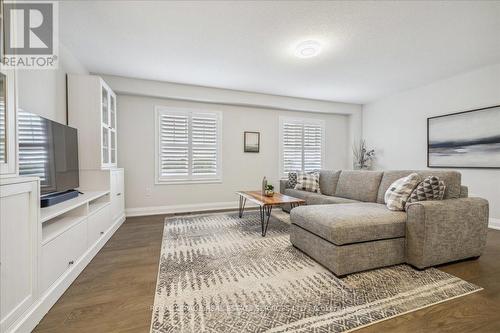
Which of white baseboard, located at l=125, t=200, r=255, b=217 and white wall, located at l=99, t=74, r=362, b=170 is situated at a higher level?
white wall, located at l=99, t=74, r=362, b=170

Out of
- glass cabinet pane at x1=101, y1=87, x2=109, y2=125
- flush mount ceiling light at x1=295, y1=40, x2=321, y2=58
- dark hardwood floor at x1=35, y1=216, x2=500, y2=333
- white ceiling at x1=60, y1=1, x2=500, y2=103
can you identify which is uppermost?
white ceiling at x1=60, y1=1, x2=500, y2=103

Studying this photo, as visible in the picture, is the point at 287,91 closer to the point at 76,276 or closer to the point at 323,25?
the point at 323,25

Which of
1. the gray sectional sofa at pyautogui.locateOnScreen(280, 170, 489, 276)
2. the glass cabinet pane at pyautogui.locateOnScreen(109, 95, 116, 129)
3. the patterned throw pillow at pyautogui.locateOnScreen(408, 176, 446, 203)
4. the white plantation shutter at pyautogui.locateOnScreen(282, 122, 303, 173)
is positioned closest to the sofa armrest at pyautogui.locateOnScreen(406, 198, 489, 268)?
the gray sectional sofa at pyautogui.locateOnScreen(280, 170, 489, 276)

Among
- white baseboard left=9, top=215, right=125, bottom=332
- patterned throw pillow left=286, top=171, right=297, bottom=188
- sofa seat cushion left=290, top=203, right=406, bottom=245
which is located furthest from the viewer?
patterned throw pillow left=286, top=171, right=297, bottom=188

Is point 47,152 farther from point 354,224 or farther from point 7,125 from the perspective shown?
point 354,224

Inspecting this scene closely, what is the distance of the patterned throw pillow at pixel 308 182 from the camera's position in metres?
4.26

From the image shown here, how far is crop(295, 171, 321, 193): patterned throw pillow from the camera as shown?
14.0ft

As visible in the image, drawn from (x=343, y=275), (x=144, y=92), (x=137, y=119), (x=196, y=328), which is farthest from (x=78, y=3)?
(x=343, y=275)

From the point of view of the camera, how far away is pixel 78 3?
6.74 feet

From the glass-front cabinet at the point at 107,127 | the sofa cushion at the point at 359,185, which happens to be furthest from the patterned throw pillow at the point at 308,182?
the glass-front cabinet at the point at 107,127

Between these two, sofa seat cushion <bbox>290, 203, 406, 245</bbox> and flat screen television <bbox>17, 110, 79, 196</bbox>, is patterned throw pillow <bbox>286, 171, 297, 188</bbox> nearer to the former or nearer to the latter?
sofa seat cushion <bbox>290, 203, 406, 245</bbox>

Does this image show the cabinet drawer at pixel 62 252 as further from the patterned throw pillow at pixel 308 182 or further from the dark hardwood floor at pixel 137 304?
the patterned throw pillow at pixel 308 182

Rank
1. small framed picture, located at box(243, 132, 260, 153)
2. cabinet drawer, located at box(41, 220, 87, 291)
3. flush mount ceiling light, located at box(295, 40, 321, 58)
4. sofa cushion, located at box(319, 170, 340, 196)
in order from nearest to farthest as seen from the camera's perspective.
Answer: cabinet drawer, located at box(41, 220, 87, 291) < flush mount ceiling light, located at box(295, 40, 321, 58) < sofa cushion, located at box(319, 170, 340, 196) < small framed picture, located at box(243, 132, 260, 153)

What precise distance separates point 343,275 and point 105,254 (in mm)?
2532
